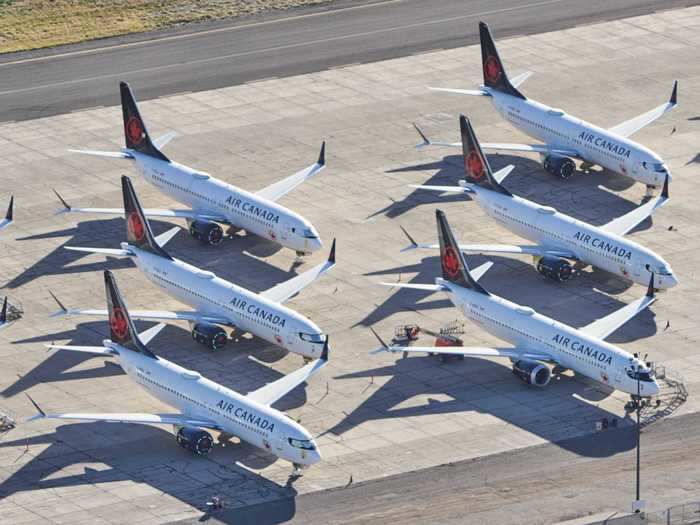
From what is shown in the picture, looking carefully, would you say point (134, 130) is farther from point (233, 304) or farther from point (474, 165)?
point (474, 165)

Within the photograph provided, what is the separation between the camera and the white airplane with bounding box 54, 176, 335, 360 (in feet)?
510

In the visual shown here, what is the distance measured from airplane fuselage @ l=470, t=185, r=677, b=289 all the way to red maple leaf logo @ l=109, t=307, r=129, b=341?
39.0 m

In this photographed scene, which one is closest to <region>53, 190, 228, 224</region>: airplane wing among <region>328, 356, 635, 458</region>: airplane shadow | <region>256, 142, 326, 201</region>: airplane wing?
<region>256, 142, 326, 201</region>: airplane wing

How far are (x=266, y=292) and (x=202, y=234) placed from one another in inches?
620

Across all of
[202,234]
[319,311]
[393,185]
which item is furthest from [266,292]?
[393,185]

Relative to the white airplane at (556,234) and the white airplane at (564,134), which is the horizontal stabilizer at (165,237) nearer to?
the white airplane at (556,234)

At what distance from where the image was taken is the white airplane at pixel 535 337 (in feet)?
490

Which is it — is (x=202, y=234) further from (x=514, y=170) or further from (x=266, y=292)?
(x=514, y=170)

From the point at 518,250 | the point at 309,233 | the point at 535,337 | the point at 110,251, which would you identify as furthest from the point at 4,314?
the point at 518,250

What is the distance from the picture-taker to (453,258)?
159750mm

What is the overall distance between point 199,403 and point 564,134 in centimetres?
5681

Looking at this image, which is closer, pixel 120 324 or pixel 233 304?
pixel 120 324

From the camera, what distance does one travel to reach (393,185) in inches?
7387

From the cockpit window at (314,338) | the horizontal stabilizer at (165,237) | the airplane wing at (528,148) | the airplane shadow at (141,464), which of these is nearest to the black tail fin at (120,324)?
the airplane shadow at (141,464)
